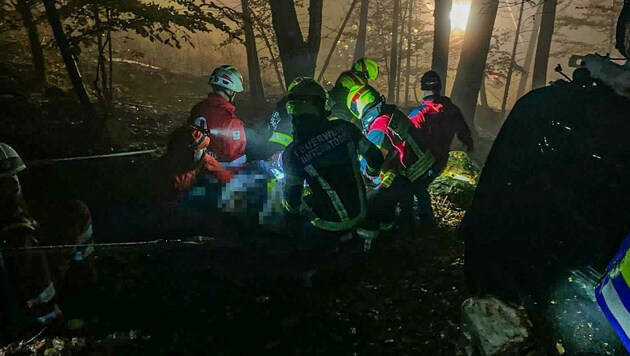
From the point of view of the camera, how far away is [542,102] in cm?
238

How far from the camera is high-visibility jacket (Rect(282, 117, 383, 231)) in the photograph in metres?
5.12

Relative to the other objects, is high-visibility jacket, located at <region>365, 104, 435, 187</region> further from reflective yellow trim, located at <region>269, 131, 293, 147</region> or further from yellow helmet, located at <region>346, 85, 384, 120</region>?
reflective yellow trim, located at <region>269, 131, 293, 147</region>

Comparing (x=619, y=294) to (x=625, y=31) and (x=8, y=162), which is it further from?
(x=8, y=162)

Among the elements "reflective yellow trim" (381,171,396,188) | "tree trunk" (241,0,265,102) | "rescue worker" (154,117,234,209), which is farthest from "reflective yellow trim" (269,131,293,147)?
"tree trunk" (241,0,265,102)

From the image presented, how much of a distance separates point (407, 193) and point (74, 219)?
5014 millimetres

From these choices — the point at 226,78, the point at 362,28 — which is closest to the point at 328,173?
the point at 226,78

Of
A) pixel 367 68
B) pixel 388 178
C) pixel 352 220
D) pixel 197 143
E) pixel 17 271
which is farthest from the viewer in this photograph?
pixel 367 68

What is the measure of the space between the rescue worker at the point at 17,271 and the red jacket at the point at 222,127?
282 centimetres

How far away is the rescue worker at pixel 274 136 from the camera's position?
5820mm

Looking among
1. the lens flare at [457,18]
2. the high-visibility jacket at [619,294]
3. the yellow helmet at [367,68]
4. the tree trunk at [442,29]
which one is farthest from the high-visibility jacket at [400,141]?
the lens flare at [457,18]

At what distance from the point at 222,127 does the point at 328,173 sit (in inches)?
98.9

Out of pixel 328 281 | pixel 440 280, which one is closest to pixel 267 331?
pixel 328 281

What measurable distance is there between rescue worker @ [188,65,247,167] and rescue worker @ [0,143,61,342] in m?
2.77

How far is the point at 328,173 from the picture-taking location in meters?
5.19
